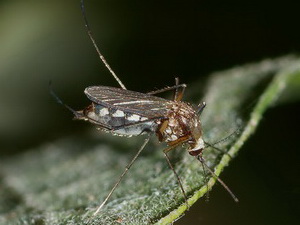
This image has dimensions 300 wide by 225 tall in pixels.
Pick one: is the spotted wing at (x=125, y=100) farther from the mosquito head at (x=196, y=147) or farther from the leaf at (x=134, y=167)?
the leaf at (x=134, y=167)

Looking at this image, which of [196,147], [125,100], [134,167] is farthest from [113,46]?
[196,147]

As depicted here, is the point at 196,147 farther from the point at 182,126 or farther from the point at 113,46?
the point at 113,46

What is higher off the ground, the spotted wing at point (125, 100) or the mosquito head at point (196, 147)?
the spotted wing at point (125, 100)

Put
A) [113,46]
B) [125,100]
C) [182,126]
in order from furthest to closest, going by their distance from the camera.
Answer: [113,46]
[182,126]
[125,100]

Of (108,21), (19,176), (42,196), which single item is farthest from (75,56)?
(42,196)

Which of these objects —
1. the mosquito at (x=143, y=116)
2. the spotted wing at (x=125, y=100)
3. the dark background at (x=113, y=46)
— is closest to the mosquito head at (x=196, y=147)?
the mosquito at (x=143, y=116)

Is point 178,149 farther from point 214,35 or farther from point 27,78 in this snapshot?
point 27,78
